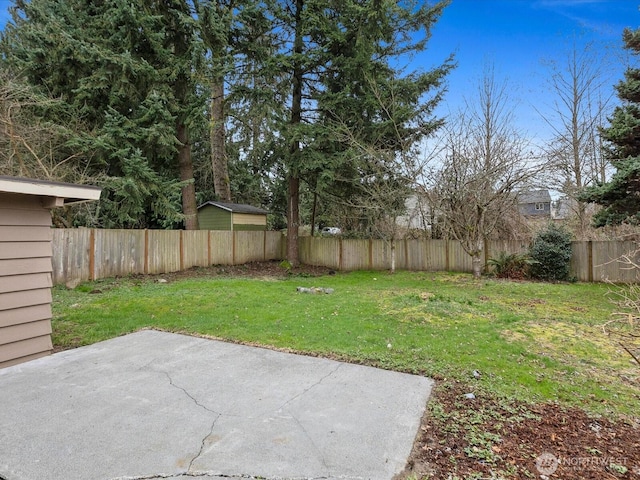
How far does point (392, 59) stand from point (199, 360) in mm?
12307

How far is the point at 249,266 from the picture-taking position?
1261 cm

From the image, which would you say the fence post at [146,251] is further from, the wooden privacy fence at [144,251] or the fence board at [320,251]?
the fence board at [320,251]

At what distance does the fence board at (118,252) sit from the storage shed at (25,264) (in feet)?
18.4

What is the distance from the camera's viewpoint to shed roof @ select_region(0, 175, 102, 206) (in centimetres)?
339

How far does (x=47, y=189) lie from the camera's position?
3.69 meters

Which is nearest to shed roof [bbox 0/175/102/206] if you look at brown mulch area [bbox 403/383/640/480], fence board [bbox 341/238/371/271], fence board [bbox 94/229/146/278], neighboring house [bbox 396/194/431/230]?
brown mulch area [bbox 403/383/640/480]

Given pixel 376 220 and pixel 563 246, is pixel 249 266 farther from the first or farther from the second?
pixel 563 246

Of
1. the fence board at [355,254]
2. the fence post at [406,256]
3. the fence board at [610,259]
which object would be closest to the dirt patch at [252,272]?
the fence board at [355,254]

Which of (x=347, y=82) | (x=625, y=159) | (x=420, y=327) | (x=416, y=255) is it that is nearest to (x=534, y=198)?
(x=416, y=255)

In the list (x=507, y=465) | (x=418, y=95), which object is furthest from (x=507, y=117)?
(x=507, y=465)

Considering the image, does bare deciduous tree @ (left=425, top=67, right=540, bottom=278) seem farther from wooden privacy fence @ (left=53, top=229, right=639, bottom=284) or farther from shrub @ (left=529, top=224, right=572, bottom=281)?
Answer: wooden privacy fence @ (left=53, top=229, right=639, bottom=284)

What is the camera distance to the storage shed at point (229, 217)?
43.1 ft

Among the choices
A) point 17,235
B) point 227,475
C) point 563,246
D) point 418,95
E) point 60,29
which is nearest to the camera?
point 227,475

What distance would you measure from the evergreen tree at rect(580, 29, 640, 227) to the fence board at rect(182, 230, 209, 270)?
10.4 meters
